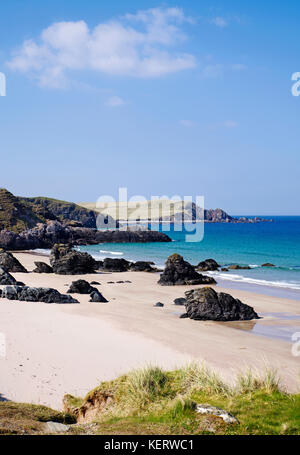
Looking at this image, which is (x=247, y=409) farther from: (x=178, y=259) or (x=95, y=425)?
(x=178, y=259)

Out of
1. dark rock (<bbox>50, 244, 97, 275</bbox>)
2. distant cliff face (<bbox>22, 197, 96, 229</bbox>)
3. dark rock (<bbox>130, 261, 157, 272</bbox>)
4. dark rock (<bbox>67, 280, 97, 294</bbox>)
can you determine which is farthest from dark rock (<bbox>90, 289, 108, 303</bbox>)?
distant cliff face (<bbox>22, 197, 96, 229</bbox>)

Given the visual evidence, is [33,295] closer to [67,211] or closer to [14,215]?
[14,215]

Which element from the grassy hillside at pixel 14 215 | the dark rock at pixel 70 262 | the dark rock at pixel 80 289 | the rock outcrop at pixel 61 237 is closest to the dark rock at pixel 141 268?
the dark rock at pixel 70 262

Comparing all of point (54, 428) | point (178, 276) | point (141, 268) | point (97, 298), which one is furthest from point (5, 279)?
point (54, 428)

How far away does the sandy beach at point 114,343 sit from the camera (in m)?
12.1

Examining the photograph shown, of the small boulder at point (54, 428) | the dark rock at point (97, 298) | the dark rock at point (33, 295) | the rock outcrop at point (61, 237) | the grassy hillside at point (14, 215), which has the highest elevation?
the grassy hillside at point (14, 215)

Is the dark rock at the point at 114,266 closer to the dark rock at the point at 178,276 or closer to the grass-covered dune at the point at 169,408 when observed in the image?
the dark rock at the point at 178,276

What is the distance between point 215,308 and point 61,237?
81417mm

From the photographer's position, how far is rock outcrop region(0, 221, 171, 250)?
83562 mm

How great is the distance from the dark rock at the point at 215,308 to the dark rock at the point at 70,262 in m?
23.3

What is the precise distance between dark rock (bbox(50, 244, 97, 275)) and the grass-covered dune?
34.7m

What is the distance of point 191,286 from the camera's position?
3844 centimetres
